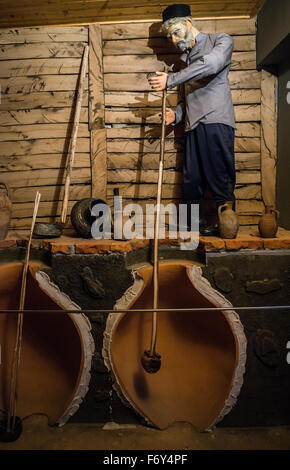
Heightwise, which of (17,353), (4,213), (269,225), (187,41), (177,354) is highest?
(187,41)

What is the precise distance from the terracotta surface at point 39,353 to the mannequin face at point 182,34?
7.91ft

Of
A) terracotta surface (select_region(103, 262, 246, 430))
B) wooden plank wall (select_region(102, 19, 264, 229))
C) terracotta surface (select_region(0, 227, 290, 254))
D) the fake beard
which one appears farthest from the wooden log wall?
terracotta surface (select_region(103, 262, 246, 430))

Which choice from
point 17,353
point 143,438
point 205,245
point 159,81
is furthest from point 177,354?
point 159,81

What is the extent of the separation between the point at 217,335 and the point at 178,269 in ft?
2.29

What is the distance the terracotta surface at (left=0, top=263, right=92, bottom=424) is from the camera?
109 inches

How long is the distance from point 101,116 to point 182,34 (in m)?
1.12

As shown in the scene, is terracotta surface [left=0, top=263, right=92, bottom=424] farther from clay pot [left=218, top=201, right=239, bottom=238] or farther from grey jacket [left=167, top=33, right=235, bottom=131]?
grey jacket [left=167, top=33, right=235, bottom=131]

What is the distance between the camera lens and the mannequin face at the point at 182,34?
2.78 meters

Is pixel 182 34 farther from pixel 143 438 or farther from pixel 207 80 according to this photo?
pixel 143 438

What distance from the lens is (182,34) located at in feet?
9.19

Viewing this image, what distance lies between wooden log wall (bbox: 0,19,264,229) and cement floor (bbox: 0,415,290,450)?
6.58 ft

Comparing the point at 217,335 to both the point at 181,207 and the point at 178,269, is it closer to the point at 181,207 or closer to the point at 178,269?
the point at 178,269
